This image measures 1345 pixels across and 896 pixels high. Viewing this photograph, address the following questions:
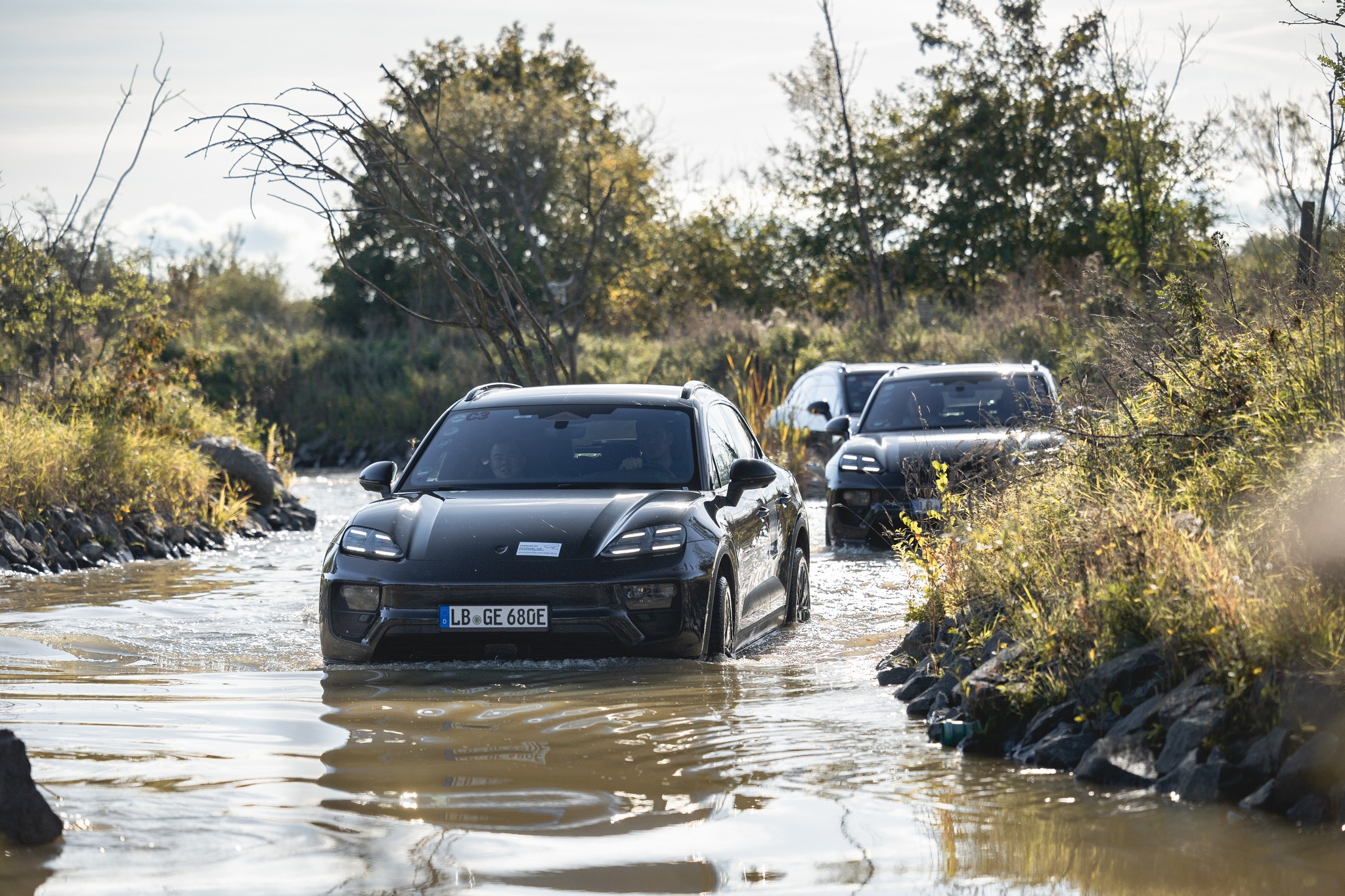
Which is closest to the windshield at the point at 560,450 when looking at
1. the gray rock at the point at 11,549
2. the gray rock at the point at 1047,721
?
the gray rock at the point at 1047,721

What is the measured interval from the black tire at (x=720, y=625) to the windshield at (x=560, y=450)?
0.73 metres

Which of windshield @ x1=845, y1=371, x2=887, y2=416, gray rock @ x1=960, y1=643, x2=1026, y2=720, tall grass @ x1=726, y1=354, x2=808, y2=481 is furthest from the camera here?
tall grass @ x1=726, y1=354, x2=808, y2=481

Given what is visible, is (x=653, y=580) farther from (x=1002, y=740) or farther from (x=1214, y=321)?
(x=1214, y=321)

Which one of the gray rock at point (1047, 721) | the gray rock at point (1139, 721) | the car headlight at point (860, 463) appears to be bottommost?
the gray rock at point (1047, 721)

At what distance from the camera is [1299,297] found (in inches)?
319

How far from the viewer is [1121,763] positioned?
5.19 meters

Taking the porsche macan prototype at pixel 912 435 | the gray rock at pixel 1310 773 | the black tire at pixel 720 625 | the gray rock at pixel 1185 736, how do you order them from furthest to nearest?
the porsche macan prototype at pixel 912 435 → the black tire at pixel 720 625 → the gray rock at pixel 1185 736 → the gray rock at pixel 1310 773

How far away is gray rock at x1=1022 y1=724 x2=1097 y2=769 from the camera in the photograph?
5445 millimetres

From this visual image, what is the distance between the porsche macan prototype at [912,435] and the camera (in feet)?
42.4

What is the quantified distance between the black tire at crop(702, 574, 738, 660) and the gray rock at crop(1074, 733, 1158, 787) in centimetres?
259

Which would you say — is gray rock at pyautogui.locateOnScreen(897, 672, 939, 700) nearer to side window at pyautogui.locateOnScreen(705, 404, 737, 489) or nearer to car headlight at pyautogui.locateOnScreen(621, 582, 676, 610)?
car headlight at pyautogui.locateOnScreen(621, 582, 676, 610)

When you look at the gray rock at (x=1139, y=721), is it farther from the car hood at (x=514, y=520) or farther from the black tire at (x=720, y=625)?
the car hood at (x=514, y=520)

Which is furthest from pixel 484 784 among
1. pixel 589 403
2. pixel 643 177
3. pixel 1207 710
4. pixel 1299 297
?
pixel 643 177

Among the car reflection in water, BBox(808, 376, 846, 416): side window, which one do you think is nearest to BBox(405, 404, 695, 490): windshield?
the car reflection in water
